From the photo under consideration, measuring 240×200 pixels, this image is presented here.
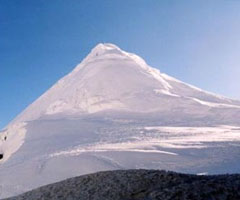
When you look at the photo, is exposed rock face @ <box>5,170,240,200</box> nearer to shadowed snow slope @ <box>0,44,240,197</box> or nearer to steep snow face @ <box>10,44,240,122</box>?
shadowed snow slope @ <box>0,44,240,197</box>

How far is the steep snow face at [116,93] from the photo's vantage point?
57.8m

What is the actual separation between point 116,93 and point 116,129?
16.6 metres

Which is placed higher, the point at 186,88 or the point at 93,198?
the point at 186,88

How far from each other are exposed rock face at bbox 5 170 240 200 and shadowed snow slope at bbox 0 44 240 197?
46.2 inches

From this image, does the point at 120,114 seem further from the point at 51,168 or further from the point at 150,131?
the point at 51,168

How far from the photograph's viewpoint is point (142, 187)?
6.46 metres

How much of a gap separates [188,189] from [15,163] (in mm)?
36788

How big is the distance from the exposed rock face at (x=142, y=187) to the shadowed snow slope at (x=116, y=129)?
1.17 m

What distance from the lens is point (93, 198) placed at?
6.45 meters

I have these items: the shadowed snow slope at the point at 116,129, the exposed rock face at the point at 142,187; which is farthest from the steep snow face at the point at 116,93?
the exposed rock face at the point at 142,187

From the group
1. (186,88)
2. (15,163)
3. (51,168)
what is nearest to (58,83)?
(186,88)

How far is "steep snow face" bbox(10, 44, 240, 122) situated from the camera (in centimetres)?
5778

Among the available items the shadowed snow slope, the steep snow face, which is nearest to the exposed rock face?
the shadowed snow slope

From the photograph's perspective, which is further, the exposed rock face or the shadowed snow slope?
the shadowed snow slope
